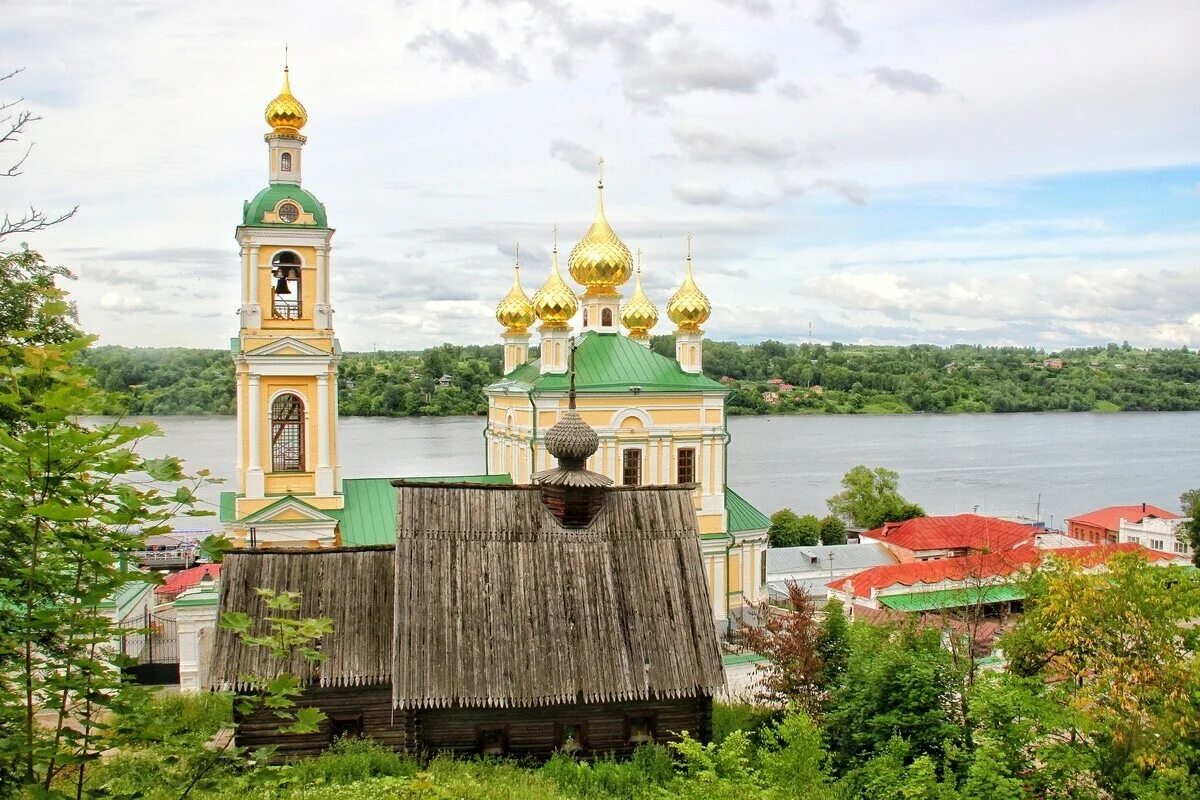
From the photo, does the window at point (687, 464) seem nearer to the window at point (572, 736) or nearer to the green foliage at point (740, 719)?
the green foliage at point (740, 719)

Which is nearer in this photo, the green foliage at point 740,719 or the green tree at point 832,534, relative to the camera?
the green foliage at point 740,719

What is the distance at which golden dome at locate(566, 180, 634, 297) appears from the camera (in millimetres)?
20188

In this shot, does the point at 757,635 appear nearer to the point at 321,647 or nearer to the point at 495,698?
the point at 495,698

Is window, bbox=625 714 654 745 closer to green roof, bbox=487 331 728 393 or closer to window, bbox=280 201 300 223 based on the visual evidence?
green roof, bbox=487 331 728 393

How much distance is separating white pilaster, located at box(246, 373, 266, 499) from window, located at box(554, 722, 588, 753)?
8.19 metres

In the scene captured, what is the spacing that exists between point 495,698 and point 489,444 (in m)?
12.5

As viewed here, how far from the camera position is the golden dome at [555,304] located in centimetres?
1977

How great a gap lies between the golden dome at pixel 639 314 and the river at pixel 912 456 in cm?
2386

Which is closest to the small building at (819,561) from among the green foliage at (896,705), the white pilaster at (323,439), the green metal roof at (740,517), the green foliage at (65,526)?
the green metal roof at (740,517)

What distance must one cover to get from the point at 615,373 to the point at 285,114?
24.5 ft

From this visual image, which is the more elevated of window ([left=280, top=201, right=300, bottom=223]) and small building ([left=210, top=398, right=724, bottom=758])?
window ([left=280, top=201, right=300, bottom=223])

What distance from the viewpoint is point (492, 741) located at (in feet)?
32.1

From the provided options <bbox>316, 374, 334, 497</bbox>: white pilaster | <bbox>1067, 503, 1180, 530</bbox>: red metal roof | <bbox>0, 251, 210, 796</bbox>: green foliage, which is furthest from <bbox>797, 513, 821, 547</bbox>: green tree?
<bbox>0, 251, 210, 796</bbox>: green foliage

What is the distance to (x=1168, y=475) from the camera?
67062 millimetres
